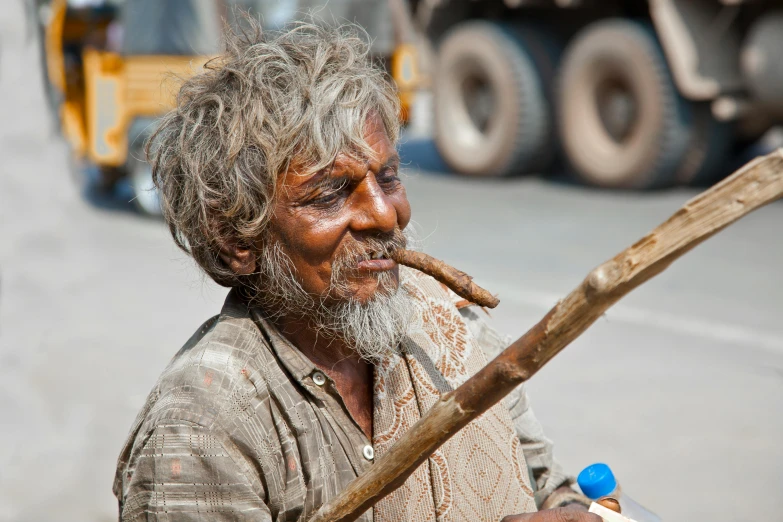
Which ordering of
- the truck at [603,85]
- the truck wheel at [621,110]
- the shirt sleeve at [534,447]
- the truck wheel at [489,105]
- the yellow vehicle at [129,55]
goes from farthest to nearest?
1. the truck wheel at [489,105]
2. the yellow vehicle at [129,55]
3. the truck wheel at [621,110]
4. the truck at [603,85]
5. the shirt sleeve at [534,447]

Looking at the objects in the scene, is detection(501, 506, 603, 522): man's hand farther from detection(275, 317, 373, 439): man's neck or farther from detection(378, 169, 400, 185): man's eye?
detection(378, 169, 400, 185): man's eye

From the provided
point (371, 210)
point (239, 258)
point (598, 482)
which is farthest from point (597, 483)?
point (239, 258)

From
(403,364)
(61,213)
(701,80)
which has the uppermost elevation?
(403,364)

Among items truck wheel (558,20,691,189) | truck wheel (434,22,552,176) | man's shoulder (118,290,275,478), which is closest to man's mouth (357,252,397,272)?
man's shoulder (118,290,275,478)

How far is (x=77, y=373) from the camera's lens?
4.65 metres

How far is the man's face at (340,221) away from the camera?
5.53 feet

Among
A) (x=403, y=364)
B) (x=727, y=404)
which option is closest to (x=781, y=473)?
A: (x=727, y=404)

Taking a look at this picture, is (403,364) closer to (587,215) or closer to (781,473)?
(781,473)

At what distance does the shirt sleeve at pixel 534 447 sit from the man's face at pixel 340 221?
0.36 m

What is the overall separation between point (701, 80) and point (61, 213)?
5.81 metres

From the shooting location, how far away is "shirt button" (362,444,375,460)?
1.68 metres

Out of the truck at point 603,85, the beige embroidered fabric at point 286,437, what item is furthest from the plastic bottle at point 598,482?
the truck at point 603,85

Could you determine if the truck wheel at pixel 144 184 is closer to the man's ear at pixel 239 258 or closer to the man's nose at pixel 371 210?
the man's ear at pixel 239 258

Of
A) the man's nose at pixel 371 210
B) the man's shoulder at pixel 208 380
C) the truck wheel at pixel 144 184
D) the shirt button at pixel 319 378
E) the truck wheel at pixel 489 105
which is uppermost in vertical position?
the man's nose at pixel 371 210
